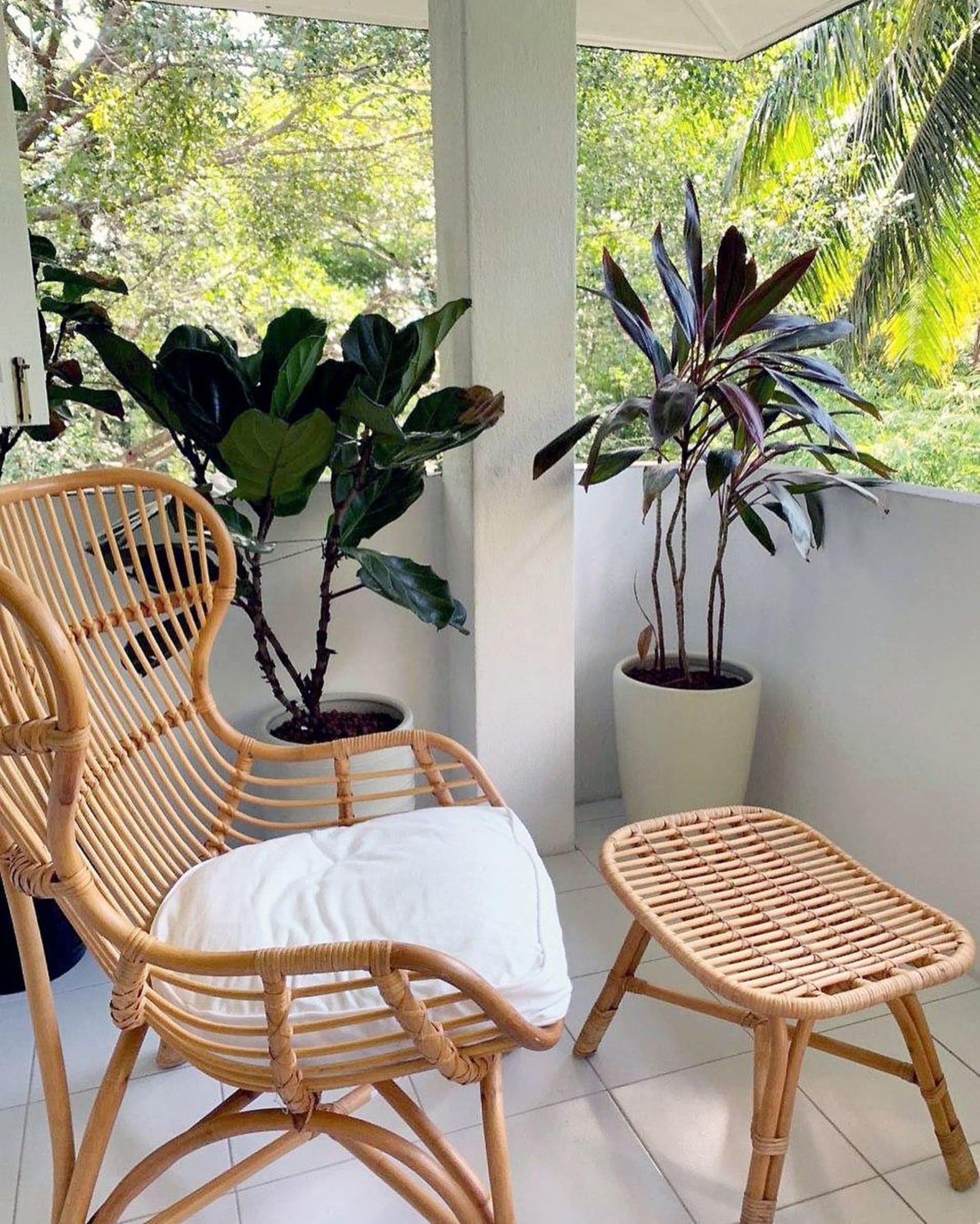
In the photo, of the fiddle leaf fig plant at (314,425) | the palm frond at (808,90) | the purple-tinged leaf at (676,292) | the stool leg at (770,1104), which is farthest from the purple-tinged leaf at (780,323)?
the palm frond at (808,90)

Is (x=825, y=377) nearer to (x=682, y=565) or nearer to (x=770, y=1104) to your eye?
(x=682, y=565)

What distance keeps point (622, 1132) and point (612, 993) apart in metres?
0.20

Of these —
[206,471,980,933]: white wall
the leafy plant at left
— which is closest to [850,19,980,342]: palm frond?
[206,471,980,933]: white wall

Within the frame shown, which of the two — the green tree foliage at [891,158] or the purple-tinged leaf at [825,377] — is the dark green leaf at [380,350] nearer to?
the purple-tinged leaf at [825,377]

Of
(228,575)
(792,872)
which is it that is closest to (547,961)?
(792,872)

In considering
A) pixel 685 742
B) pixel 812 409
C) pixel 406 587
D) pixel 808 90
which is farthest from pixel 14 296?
pixel 808 90

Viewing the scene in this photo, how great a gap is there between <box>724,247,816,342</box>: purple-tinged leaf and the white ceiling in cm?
101

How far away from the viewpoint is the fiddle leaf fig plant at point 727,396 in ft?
5.81

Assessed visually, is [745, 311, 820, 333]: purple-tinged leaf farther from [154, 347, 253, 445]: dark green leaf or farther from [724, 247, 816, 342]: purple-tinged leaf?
[154, 347, 253, 445]: dark green leaf

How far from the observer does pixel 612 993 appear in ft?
4.99

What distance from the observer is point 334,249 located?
454 cm

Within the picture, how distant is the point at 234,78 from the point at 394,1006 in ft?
14.5

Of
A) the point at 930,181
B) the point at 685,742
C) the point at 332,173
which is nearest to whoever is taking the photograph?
the point at 685,742

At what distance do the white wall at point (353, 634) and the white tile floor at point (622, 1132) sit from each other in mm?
729
